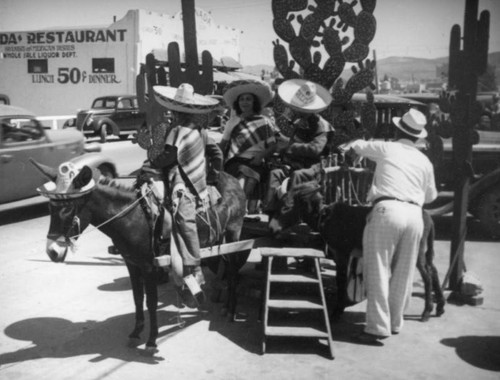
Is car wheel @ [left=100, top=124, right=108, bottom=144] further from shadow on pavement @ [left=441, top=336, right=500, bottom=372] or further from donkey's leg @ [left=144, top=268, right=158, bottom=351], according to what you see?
shadow on pavement @ [left=441, top=336, right=500, bottom=372]

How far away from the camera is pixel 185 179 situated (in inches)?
205

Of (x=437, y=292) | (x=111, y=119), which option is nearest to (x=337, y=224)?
(x=437, y=292)

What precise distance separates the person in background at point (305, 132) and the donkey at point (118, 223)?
861mm

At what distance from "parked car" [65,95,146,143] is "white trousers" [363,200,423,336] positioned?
17.6 meters

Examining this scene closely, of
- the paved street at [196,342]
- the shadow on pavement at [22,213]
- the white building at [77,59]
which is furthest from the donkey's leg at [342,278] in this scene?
the white building at [77,59]

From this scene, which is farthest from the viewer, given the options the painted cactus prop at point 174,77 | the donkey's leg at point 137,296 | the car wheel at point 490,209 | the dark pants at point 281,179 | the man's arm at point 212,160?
the car wheel at point 490,209

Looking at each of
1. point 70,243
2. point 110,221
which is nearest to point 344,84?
point 110,221

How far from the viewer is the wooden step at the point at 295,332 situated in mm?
4914

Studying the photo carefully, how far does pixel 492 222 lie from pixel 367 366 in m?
5.42

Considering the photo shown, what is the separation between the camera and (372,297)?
199 inches

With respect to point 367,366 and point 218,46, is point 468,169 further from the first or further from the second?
point 218,46

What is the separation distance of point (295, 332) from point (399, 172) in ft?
5.80

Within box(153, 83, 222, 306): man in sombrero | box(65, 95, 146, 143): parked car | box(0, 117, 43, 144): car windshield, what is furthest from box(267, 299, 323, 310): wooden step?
box(65, 95, 146, 143): parked car

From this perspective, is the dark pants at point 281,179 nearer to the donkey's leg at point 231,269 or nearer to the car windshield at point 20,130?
the donkey's leg at point 231,269
